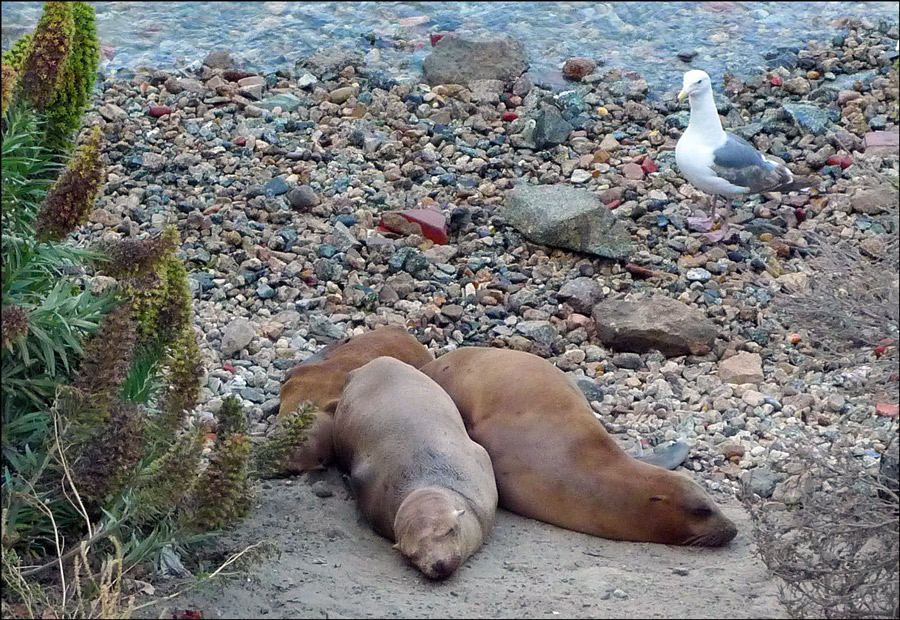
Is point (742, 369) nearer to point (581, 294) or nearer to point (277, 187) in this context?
point (581, 294)

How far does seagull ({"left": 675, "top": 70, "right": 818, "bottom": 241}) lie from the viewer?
7.94 meters

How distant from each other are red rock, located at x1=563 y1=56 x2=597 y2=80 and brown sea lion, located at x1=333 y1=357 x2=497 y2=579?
5080mm

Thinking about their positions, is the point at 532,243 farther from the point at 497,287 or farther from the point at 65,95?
the point at 65,95

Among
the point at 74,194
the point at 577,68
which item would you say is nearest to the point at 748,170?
the point at 577,68

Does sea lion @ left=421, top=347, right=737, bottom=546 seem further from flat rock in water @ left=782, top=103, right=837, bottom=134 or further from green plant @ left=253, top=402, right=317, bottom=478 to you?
flat rock in water @ left=782, top=103, right=837, bottom=134

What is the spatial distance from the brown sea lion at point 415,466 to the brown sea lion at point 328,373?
3.7 inches

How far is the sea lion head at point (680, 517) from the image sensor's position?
497cm

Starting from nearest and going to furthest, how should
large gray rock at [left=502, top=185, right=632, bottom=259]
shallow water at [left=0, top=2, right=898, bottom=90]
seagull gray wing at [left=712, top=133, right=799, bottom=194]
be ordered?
large gray rock at [left=502, top=185, right=632, bottom=259], seagull gray wing at [left=712, top=133, right=799, bottom=194], shallow water at [left=0, top=2, right=898, bottom=90]

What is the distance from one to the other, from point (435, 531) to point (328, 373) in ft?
5.84

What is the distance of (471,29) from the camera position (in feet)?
36.7

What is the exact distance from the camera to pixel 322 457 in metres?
5.58

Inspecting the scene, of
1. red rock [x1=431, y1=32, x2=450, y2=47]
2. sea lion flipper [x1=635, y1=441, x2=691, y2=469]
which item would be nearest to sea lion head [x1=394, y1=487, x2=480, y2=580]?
sea lion flipper [x1=635, y1=441, x2=691, y2=469]

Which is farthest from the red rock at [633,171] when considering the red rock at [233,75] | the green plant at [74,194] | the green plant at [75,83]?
the green plant at [74,194]

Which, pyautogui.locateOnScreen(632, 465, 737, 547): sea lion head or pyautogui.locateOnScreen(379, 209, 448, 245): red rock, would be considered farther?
pyautogui.locateOnScreen(379, 209, 448, 245): red rock
